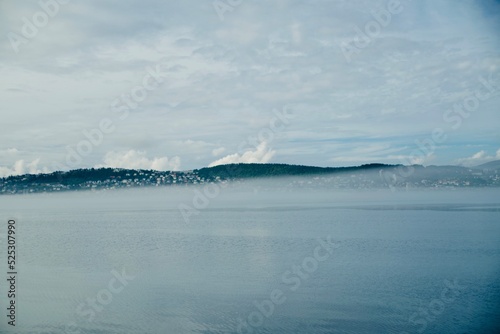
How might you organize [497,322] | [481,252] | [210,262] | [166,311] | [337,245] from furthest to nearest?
[337,245] → [481,252] → [210,262] → [166,311] → [497,322]

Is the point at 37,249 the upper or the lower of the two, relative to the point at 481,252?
lower

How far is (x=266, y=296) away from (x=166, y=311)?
13.4 feet

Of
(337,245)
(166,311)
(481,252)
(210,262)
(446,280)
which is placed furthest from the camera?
(337,245)

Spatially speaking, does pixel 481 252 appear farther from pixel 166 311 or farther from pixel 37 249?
pixel 37 249

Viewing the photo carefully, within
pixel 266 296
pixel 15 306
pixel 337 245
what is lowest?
pixel 15 306

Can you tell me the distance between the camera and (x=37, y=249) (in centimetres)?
3300

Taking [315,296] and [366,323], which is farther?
[315,296]

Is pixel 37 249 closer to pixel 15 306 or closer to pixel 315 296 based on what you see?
pixel 15 306

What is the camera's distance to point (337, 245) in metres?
32.6

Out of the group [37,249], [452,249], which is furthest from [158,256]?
[452,249]

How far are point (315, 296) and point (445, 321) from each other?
4.85 m

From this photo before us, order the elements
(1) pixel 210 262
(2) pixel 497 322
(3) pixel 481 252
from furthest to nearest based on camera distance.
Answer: (3) pixel 481 252 < (1) pixel 210 262 < (2) pixel 497 322

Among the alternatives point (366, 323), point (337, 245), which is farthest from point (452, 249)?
point (366, 323)

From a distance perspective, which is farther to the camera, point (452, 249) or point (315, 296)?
point (452, 249)
